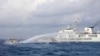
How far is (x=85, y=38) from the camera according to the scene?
173 metres

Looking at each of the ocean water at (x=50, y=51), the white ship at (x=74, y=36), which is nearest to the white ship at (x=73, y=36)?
the white ship at (x=74, y=36)

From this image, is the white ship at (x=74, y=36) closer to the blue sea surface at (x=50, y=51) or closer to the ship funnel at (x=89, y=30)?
the ship funnel at (x=89, y=30)

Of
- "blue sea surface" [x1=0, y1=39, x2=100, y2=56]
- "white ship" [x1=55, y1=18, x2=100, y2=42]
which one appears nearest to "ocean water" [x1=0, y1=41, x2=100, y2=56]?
"blue sea surface" [x1=0, y1=39, x2=100, y2=56]

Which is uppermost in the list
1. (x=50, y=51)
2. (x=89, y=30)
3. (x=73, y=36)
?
(x=89, y=30)

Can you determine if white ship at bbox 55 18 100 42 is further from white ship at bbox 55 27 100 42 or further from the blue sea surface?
the blue sea surface

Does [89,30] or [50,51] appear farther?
[89,30]

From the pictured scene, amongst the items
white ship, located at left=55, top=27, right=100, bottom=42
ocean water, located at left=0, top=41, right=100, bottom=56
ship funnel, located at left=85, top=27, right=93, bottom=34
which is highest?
ship funnel, located at left=85, top=27, right=93, bottom=34

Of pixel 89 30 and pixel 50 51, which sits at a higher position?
pixel 89 30

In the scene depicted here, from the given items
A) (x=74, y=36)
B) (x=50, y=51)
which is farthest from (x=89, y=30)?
(x=50, y=51)

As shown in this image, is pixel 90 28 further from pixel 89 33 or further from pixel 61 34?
pixel 61 34

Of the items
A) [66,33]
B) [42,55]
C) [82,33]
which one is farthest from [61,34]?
[42,55]

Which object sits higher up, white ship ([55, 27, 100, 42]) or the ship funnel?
the ship funnel

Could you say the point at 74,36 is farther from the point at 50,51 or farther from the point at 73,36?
the point at 50,51

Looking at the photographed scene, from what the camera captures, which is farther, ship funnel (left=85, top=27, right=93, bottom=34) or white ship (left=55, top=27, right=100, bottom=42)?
ship funnel (left=85, top=27, right=93, bottom=34)
